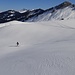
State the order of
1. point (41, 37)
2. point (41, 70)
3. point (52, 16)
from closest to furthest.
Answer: point (41, 70) → point (41, 37) → point (52, 16)

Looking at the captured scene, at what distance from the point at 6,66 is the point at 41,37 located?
13.2 m

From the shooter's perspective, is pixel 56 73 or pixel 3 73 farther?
pixel 3 73

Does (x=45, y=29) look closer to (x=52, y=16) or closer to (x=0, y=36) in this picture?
(x=0, y=36)

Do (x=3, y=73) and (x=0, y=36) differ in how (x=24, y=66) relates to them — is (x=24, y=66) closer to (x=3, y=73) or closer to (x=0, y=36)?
(x=3, y=73)

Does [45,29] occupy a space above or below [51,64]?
above

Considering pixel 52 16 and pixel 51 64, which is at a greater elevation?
pixel 52 16

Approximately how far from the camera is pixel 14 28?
29.9 m

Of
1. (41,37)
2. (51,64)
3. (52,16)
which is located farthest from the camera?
(52,16)

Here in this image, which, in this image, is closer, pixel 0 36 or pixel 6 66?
pixel 6 66

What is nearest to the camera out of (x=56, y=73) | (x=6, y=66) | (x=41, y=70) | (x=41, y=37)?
(x=56, y=73)

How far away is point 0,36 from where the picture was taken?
26.9 m

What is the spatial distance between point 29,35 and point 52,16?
488 ft

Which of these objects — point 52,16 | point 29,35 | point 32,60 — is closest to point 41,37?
point 29,35

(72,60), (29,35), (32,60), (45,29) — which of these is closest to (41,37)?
(29,35)
